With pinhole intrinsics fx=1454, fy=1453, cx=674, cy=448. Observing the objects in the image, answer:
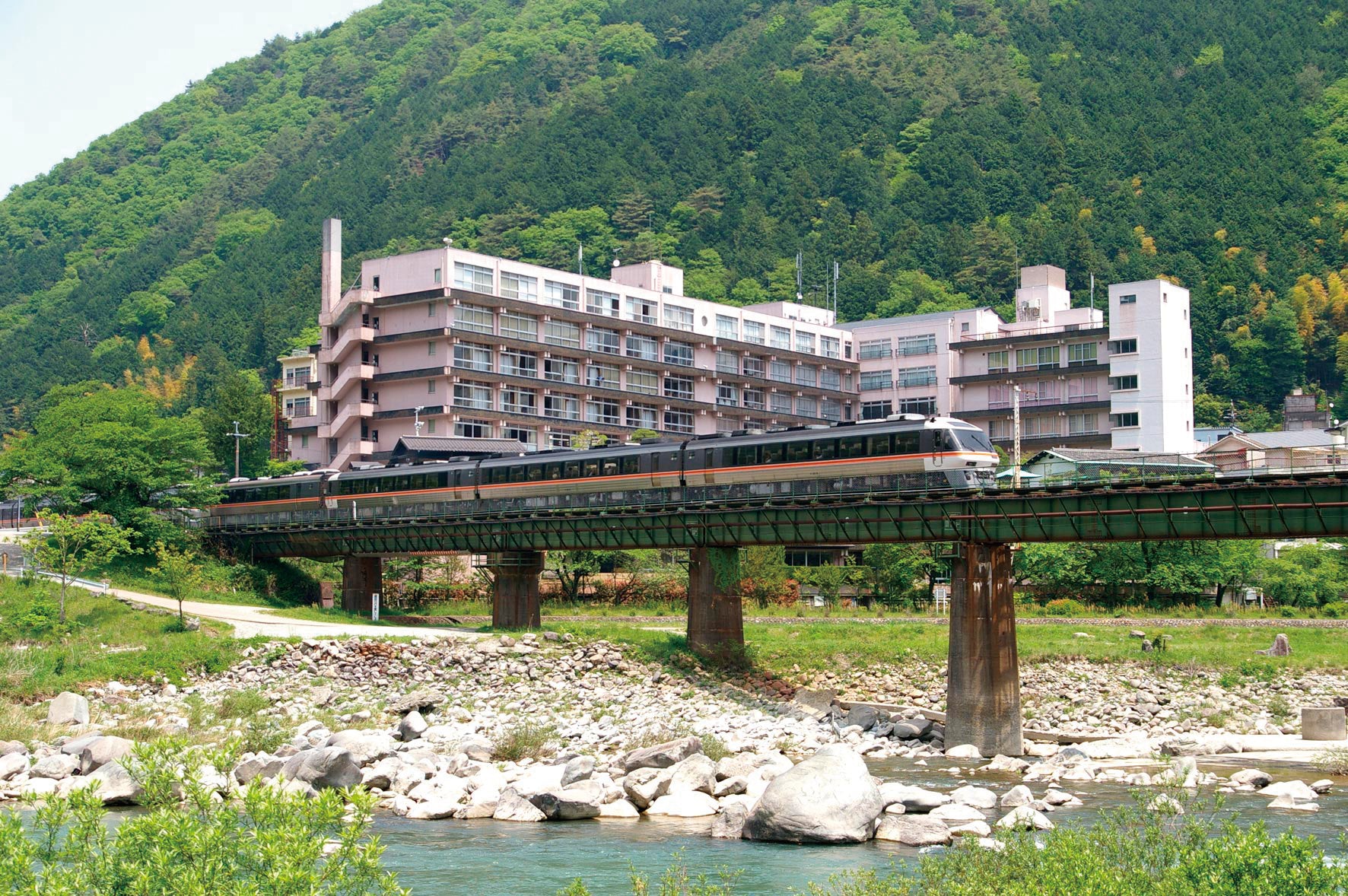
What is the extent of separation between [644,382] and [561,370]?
31.7 feet

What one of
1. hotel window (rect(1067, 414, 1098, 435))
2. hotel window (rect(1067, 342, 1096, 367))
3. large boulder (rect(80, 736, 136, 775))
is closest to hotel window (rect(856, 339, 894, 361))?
hotel window (rect(1067, 342, 1096, 367))

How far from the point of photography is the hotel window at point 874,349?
449 feet

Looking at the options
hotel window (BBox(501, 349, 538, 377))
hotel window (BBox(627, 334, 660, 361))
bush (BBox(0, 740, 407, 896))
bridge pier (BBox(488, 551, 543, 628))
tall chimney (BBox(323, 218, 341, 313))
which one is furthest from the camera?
hotel window (BBox(627, 334, 660, 361))

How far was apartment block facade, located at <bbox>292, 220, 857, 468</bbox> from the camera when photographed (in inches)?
4166

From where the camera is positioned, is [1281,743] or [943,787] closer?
[943,787]

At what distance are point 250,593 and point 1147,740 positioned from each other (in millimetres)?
49667

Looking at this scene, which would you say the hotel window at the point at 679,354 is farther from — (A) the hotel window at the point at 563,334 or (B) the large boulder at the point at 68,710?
(B) the large boulder at the point at 68,710

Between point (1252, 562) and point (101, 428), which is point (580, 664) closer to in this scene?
point (101, 428)

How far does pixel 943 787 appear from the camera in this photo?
119ft

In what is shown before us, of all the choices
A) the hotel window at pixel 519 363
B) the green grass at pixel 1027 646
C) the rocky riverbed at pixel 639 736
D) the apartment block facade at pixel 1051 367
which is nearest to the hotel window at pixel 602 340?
the hotel window at pixel 519 363

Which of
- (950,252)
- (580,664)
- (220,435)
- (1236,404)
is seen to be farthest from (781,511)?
(950,252)

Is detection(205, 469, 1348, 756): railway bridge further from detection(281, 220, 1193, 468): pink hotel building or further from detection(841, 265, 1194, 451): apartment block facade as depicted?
detection(841, 265, 1194, 451): apartment block facade

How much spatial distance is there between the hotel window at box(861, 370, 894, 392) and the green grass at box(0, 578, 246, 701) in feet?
283

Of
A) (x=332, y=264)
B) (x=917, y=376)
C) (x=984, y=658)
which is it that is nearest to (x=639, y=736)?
(x=984, y=658)
